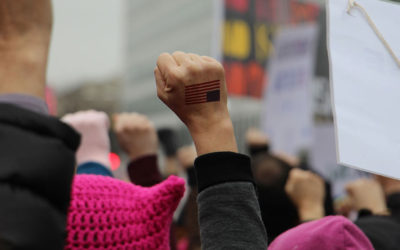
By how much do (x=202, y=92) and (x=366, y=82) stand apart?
1.16ft

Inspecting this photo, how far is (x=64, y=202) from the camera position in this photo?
83 cm

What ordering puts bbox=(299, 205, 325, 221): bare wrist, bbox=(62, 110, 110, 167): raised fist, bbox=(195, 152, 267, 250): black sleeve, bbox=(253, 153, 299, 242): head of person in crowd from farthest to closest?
bbox=(253, 153, 299, 242): head of person in crowd < bbox=(299, 205, 325, 221): bare wrist < bbox=(62, 110, 110, 167): raised fist < bbox=(195, 152, 267, 250): black sleeve

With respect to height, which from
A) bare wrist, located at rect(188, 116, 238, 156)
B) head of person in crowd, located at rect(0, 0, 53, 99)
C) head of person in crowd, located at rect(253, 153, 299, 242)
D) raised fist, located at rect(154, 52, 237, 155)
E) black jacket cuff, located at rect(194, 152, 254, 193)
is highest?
head of person in crowd, located at rect(0, 0, 53, 99)

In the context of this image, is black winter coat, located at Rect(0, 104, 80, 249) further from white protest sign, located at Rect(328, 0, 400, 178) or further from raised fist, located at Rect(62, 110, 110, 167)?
raised fist, located at Rect(62, 110, 110, 167)

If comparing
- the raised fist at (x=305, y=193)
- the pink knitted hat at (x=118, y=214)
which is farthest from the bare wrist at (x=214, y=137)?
the raised fist at (x=305, y=193)

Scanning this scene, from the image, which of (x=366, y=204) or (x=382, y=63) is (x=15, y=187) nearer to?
(x=382, y=63)

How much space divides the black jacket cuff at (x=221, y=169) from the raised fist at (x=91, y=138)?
861 mm

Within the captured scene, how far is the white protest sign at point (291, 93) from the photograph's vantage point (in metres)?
4.56

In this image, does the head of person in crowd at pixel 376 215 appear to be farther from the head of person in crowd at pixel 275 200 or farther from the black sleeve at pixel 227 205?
the black sleeve at pixel 227 205

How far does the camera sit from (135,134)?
76.3 inches

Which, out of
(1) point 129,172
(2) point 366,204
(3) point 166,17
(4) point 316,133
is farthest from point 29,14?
(3) point 166,17

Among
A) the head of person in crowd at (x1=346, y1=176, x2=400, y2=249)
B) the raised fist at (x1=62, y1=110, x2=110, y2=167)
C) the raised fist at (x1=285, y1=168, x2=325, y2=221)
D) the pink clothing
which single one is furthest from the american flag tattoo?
the raised fist at (x1=285, y1=168, x2=325, y2=221)

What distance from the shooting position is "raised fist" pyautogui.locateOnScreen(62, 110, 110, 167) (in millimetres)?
1875

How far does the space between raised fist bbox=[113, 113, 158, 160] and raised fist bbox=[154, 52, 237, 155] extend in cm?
82
